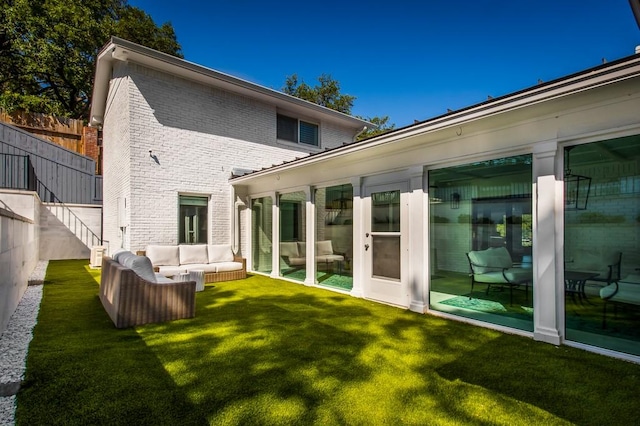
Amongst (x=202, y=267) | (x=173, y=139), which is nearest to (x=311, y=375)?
(x=202, y=267)

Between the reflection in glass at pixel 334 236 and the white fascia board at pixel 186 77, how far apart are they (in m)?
→ 4.52

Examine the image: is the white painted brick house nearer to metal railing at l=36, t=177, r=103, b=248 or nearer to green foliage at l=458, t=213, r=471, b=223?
metal railing at l=36, t=177, r=103, b=248

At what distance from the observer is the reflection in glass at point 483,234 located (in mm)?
4332

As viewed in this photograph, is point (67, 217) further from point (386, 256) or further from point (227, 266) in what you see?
point (386, 256)

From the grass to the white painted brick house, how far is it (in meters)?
4.15

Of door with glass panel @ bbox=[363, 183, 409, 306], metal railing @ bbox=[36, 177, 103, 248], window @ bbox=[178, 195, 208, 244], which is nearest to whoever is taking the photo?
door with glass panel @ bbox=[363, 183, 409, 306]

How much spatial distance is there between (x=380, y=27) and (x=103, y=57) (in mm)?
8182

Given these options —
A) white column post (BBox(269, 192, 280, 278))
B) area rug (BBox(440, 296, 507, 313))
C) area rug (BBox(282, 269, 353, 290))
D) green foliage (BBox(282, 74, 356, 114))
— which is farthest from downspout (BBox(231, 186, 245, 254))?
green foliage (BBox(282, 74, 356, 114))

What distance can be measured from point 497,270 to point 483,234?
0.56 metres

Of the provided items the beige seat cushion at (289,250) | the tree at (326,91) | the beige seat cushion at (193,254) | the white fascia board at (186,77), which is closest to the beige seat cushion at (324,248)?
the beige seat cushion at (289,250)

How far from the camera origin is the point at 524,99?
349cm

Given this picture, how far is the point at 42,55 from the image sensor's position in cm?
1653

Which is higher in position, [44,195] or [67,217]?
[44,195]

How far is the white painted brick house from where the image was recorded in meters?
8.25
